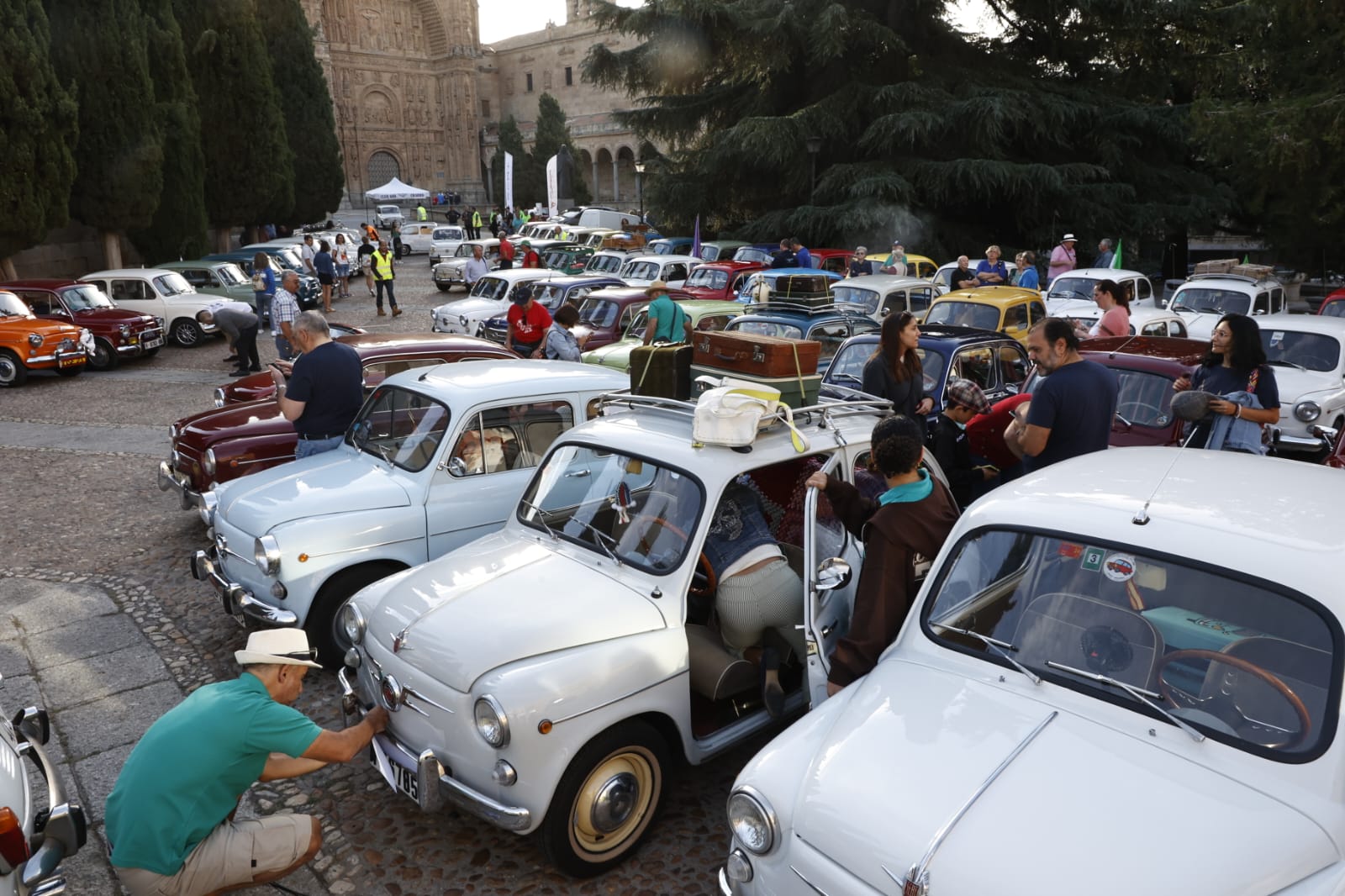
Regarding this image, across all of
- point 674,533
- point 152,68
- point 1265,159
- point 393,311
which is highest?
point 152,68

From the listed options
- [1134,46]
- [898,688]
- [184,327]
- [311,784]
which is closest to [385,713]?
[311,784]

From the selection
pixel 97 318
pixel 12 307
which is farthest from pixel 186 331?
pixel 12 307

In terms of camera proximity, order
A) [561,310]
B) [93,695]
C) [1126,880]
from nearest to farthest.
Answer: [1126,880], [93,695], [561,310]

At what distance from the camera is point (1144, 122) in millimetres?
25906

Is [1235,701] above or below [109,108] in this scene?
below

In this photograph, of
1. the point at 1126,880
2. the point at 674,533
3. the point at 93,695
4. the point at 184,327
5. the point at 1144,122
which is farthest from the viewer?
the point at 1144,122

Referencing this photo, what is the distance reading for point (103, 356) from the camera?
16438mm

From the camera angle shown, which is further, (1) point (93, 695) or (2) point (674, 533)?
(1) point (93, 695)

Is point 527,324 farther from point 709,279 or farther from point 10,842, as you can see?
point 10,842

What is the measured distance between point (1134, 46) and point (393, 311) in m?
22.0

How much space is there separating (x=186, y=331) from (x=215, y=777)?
697 inches

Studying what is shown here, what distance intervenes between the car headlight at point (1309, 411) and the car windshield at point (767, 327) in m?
5.31

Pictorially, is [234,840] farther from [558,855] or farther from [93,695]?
[93,695]

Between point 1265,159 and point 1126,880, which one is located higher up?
point 1265,159
